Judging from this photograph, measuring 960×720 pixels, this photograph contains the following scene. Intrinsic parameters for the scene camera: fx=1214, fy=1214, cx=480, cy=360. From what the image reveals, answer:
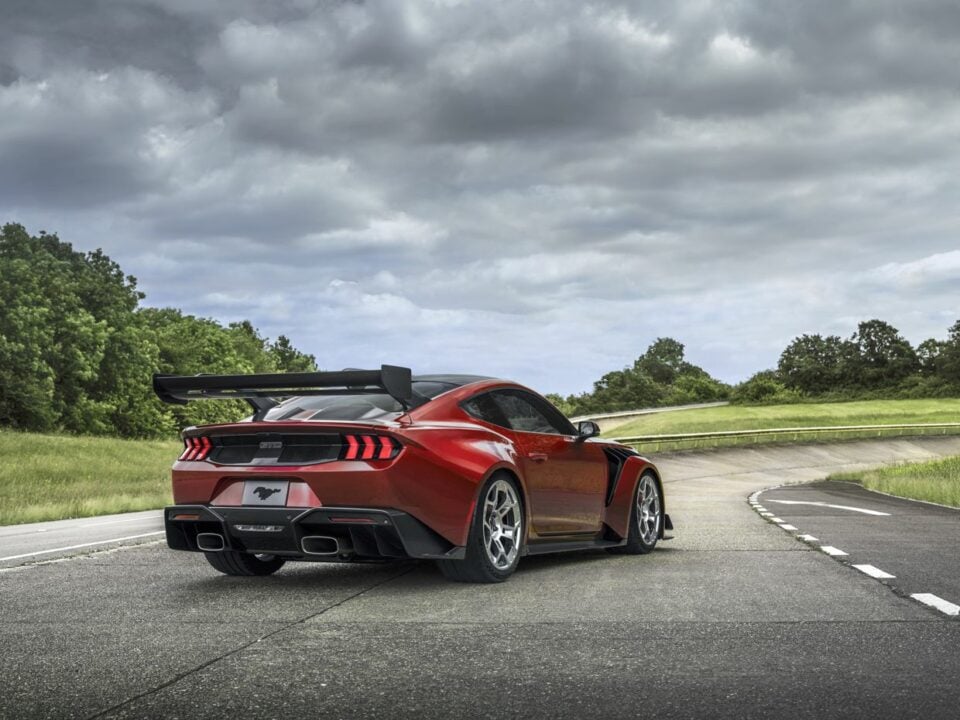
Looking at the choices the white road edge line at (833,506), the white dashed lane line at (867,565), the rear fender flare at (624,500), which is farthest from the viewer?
the white road edge line at (833,506)

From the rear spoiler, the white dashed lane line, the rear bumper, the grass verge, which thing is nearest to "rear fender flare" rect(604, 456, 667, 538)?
the white dashed lane line

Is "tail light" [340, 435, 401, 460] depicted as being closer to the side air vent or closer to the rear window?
the rear window

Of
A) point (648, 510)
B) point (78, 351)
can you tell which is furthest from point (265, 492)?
point (78, 351)

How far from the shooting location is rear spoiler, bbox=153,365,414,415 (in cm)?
768

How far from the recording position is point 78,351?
6619 centimetres

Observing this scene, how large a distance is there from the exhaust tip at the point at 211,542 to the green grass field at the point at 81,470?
52.1ft

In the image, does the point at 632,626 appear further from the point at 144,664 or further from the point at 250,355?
the point at 250,355

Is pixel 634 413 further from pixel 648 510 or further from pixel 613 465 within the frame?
pixel 613 465

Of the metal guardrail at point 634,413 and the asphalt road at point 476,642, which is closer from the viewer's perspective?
the asphalt road at point 476,642

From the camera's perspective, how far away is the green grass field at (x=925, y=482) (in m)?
23.0

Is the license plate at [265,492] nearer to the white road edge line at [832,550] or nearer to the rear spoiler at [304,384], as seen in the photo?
the rear spoiler at [304,384]

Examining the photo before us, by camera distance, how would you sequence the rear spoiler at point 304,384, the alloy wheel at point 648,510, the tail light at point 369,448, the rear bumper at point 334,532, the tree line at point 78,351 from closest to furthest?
the rear bumper at point 334,532 → the tail light at point 369,448 → the rear spoiler at point 304,384 → the alloy wheel at point 648,510 → the tree line at point 78,351

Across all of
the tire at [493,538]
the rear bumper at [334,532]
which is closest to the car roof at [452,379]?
the tire at [493,538]

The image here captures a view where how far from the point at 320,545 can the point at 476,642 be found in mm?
1854
